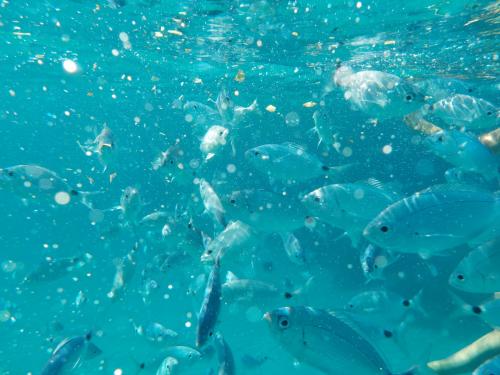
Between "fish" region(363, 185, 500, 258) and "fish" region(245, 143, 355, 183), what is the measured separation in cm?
194

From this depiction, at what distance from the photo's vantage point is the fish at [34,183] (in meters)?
7.07

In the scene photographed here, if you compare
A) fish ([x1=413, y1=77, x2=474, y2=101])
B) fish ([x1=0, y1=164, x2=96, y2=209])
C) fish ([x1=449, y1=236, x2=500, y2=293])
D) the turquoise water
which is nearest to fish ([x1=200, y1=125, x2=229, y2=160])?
the turquoise water

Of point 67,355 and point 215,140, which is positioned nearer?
point 67,355

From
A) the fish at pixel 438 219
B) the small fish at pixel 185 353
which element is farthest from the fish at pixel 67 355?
the fish at pixel 438 219

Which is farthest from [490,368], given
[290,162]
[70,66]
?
[70,66]

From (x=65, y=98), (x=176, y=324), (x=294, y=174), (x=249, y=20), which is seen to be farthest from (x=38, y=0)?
(x=65, y=98)

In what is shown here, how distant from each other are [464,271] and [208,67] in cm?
1879

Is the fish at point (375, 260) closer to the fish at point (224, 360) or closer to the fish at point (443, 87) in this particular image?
the fish at point (224, 360)

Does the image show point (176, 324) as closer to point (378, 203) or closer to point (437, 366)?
point (437, 366)

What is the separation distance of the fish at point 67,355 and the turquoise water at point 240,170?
1.56 feet

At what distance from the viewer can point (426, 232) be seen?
159 inches

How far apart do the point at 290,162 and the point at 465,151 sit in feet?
9.27

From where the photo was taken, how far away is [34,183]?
7.27 meters

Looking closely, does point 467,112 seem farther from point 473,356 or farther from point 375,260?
point 473,356
